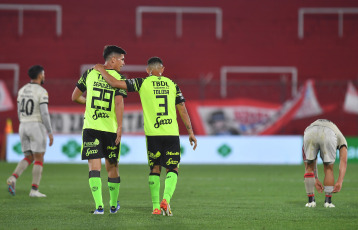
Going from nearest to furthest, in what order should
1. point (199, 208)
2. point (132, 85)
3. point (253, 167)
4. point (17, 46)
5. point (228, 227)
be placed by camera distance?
point (228, 227) < point (132, 85) < point (199, 208) < point (253, 167) < point (17, 46)

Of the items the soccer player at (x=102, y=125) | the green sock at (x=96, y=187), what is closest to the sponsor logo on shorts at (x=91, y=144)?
the soccer player at (x=102, y=125)

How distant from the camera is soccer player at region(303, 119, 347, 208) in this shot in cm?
934

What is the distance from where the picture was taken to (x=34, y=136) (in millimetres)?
11234

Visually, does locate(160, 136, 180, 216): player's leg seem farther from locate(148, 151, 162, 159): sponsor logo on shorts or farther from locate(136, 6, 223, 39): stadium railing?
locate(136, 6, 223, 39): stadium railing

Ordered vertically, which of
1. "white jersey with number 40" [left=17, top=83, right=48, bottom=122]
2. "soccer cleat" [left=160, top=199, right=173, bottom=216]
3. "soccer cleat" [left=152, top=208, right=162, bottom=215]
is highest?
"white jersey with number 40" [left=17, top=83, right=48, bottom=122]

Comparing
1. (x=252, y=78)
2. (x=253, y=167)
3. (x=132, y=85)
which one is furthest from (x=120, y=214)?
(x=252, y=78)

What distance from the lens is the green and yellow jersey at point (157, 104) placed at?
28.0ft

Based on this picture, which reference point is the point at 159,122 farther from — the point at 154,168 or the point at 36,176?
the point at 36,176

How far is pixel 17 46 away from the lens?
26766 mm

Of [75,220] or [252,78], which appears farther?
[252,78]

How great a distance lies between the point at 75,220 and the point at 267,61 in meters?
20.1

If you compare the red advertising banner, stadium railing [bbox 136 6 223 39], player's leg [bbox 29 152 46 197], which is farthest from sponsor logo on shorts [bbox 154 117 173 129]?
stadium railing [bbox 136 6 223 39]

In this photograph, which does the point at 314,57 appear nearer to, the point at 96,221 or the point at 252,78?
the point at 252,78

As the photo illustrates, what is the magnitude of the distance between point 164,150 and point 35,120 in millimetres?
3571
